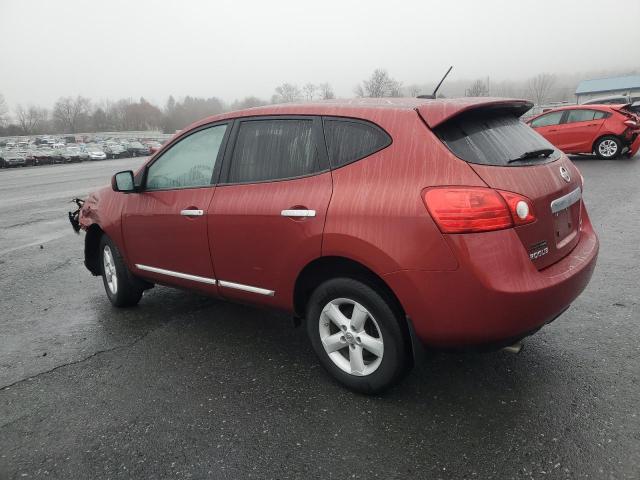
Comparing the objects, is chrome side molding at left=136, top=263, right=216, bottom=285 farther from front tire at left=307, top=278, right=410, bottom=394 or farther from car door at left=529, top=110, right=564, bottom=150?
car door at left=529, top=110, right=564, bottom=150

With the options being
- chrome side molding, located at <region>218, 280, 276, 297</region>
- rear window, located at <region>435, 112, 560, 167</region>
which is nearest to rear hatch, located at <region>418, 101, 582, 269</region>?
rear window, located at <region>435, 112, 560, 167</region>

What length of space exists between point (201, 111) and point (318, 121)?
456 feet

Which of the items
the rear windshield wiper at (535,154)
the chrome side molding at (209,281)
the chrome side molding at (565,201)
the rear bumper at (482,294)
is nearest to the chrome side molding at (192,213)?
the chrome side molding at (209,281)

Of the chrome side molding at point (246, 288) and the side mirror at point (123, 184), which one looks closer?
the chrome side molding at point (246, 288)

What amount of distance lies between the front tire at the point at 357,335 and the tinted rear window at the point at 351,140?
693 millimetres

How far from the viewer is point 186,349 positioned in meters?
3.71

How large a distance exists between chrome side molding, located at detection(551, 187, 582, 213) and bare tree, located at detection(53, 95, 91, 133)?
150454 millimetres

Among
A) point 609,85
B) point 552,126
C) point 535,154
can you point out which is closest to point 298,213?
point 535,154

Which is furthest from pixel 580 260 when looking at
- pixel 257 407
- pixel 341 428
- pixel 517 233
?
pixel 257 407

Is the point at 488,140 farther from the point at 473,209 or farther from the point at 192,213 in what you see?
the point at 192,213

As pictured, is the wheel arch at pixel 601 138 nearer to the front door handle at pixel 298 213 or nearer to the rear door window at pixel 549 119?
the rear door window at pixel 549 119

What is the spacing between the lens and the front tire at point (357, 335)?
2676 mm

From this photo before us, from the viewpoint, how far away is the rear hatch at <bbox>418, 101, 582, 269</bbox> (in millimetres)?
2529

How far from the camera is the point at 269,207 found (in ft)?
10.1
